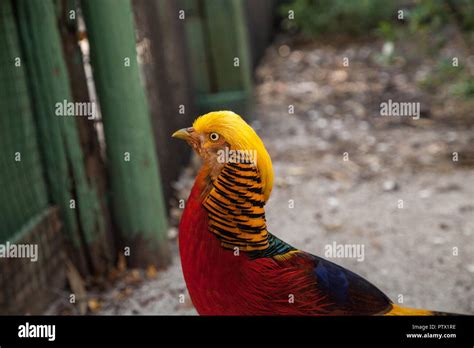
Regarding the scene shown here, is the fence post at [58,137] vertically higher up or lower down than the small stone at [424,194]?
higher up

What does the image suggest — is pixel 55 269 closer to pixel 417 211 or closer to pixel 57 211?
pixel 57 211

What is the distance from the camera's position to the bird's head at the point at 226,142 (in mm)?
1364

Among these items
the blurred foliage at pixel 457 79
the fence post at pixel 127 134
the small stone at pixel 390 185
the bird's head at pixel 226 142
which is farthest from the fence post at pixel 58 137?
the blurred foliage at pixel 457 79

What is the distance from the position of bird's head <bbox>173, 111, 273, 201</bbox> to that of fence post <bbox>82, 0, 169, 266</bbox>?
0.90 metres

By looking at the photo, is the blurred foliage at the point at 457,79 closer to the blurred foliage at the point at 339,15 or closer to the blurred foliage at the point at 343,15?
the blurred foliage at the point at 343,15

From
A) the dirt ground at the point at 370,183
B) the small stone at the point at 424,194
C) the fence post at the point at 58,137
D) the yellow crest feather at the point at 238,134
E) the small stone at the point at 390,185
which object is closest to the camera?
the yellow crest feather at the point at 238,134

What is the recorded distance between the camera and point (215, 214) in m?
1.43

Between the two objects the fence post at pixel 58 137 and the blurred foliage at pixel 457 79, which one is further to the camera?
the blurred foliage at pixel 457 79

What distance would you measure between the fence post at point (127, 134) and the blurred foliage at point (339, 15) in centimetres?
364

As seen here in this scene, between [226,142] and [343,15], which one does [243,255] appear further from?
[343,15]
